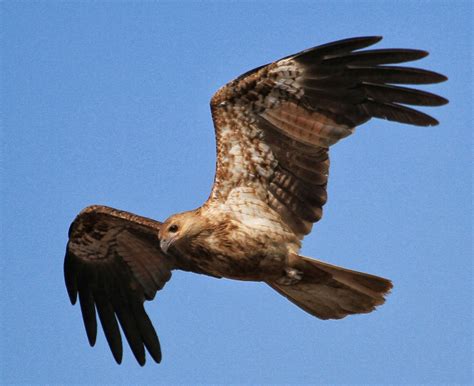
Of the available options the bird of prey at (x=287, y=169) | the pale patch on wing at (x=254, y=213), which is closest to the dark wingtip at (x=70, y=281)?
the bird of prey at (x=287, y=169)

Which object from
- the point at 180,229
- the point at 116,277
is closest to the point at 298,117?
the point at 180,229

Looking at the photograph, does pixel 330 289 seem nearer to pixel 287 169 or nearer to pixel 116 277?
pixel 287 169

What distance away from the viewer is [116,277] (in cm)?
1489

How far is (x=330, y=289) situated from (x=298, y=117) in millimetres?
1959

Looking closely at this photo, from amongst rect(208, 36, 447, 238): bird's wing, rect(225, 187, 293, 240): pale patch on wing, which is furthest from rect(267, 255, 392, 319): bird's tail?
rect(208, 36, 447, 238): bird's wing

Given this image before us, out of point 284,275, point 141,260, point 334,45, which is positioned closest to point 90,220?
point 141,260

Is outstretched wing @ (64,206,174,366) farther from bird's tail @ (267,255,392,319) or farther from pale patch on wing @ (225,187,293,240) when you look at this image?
bird's tail @ (267,255,392,319)

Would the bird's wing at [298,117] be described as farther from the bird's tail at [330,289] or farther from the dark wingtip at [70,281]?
the dark wingtip at [70,281]

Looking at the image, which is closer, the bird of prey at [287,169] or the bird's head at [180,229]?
the bird of prey at [287,169]

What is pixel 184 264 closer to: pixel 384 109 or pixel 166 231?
pixel 166 231

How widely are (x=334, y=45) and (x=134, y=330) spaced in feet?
16.0

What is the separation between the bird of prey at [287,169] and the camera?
39.5ft

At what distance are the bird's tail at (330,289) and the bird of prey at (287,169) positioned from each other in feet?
0.04

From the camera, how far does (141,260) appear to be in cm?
1467
